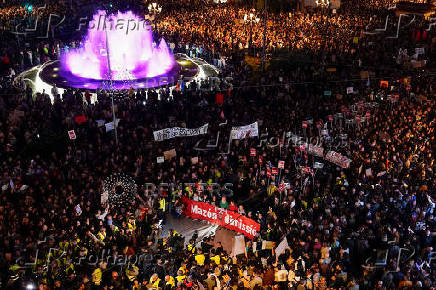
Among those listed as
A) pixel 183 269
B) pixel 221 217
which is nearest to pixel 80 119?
pixel 221 217

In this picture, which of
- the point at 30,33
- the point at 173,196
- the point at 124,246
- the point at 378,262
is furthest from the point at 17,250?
the point at 30,33

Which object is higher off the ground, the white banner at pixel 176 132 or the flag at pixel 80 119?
the flag at pixel 80 119

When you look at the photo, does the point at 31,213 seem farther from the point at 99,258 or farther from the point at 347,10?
the point at 347,10

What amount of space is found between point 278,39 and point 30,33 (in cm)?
2059

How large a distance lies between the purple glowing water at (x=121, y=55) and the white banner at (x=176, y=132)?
11992 mm

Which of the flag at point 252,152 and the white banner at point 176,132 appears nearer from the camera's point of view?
the flag at point 252,152

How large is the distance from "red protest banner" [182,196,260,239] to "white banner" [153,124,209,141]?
3.31 metres

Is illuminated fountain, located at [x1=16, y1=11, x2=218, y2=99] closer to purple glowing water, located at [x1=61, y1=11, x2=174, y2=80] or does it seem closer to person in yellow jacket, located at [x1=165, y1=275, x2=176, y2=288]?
purple glowing water, located at [x1=61, y1=11, x2=174, y2=80]

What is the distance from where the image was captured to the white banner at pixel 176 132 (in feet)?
58.1

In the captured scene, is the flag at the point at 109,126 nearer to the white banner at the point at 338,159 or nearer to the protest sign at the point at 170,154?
the protest sign at the point at 170,154

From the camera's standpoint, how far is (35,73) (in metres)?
29.9

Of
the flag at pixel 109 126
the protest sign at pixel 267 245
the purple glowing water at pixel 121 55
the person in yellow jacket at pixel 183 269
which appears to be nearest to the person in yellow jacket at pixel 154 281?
the person in yellow jacket at pixel 183 269

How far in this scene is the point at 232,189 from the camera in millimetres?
16172

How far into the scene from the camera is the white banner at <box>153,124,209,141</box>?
58.1 ft
